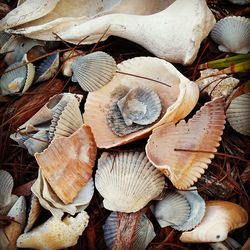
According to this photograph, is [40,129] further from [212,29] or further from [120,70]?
[212,29]

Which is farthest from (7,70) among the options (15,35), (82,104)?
(82,104)

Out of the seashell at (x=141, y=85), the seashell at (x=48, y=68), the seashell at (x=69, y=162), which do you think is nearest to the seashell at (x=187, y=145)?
the seashell at (x=141, y=85)

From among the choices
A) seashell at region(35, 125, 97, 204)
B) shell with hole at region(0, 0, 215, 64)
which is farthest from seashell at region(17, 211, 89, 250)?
shell with hole at region(0, 0, 215, 64)

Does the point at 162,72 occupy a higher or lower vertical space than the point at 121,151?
higher

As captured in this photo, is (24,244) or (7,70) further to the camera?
(7,70)

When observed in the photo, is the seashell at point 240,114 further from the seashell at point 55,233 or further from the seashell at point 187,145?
the seashell at point 55,233

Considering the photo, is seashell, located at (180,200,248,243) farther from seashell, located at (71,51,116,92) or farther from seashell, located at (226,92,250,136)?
seashell, located at (71,51,116,92)

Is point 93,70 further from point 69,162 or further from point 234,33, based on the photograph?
point 234,33

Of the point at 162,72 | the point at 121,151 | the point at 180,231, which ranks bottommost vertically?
the point at 180,231
